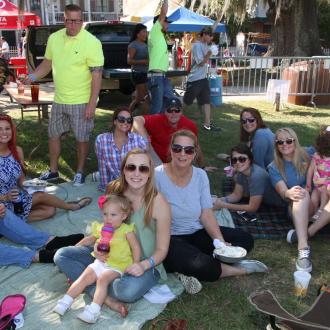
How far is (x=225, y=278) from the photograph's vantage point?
11.2ft

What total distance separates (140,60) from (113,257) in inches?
226

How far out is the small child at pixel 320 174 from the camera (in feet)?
13.1

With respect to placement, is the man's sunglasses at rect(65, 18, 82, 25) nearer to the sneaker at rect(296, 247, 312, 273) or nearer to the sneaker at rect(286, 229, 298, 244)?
the sneaker at rect(286, 229, 298, 244)

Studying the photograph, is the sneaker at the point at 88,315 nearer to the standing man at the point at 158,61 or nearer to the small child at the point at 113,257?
the small child at the point at 113,257

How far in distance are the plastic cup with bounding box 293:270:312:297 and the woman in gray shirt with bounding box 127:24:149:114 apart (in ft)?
18.1

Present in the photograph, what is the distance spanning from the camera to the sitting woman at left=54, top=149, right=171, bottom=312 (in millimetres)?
3057

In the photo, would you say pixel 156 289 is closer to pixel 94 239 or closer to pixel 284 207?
pixel 94 239

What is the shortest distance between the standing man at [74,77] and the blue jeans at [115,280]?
2194mm

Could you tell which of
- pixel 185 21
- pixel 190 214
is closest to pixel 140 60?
pixel 190 214

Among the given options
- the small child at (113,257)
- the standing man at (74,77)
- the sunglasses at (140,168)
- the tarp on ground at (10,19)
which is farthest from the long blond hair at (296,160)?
the tarp on ground at (10,19)

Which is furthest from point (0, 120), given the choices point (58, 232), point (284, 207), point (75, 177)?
point (284, 207)

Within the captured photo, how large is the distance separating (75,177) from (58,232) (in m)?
1.25

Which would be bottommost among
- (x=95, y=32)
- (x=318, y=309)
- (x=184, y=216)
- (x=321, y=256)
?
(x=321, y=256)

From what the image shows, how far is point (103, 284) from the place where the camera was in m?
2.93
